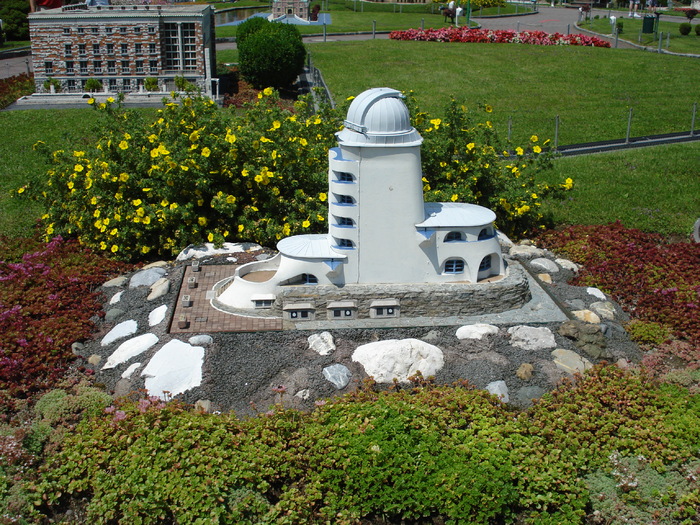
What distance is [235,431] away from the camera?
11.3 m

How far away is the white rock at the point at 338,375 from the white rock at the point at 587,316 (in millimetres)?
4897

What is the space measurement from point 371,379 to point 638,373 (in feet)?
15.1

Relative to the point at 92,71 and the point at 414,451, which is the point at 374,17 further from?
the point at 414,451

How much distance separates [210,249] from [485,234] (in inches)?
259

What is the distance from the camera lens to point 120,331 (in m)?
14.4

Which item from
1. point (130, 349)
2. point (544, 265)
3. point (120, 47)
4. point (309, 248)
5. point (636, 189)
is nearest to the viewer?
point (130, 349)

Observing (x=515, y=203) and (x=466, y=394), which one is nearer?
(x=466, y=394)

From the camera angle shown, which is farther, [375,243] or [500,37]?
[500,37]

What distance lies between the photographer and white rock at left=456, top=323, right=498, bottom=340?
45.4 ft

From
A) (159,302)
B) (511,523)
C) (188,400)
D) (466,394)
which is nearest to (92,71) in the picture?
(159,302)

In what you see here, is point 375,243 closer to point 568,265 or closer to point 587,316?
point 587,316

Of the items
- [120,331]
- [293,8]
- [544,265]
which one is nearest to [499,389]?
[544,265]

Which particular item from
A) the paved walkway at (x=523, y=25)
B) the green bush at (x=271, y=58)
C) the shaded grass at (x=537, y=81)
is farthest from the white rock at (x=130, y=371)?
the paved walkway at (x=523, y=25)

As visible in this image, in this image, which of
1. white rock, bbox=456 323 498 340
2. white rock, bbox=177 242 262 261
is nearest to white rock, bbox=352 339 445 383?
white rock, bbox=456 323 498 340
